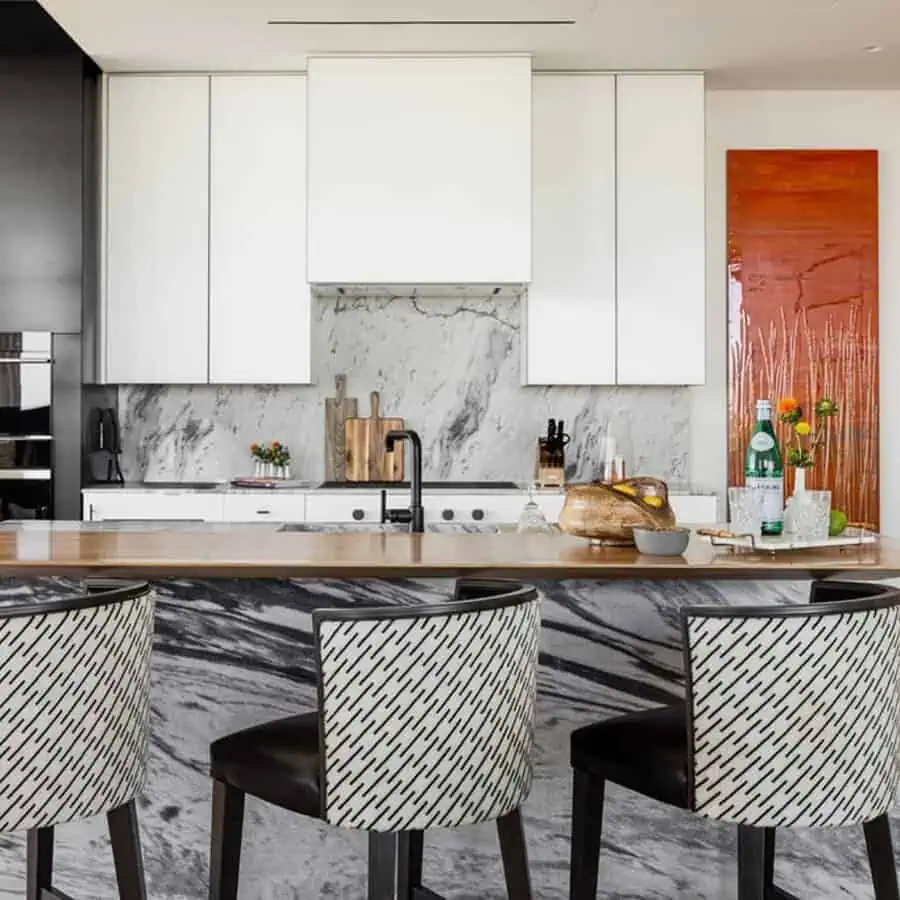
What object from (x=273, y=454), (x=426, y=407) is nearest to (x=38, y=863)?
(x=273, y=454)

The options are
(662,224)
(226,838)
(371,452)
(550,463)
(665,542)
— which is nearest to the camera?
(226,838)

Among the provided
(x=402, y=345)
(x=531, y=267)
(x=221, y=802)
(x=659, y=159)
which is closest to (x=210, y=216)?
(x=402, y=345)

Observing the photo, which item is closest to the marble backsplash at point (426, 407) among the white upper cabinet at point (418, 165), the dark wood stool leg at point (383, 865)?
the white upper cabinet at point (418, 165)

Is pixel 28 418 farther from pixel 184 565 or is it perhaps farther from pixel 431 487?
pixel 184 565

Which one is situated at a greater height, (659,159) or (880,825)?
(659,159)

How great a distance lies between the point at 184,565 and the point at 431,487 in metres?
2.43

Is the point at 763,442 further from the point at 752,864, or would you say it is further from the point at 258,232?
the point at 258,232

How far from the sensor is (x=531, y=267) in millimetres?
4410

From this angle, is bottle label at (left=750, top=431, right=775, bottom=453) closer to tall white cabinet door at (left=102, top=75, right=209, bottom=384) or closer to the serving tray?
the serving tray

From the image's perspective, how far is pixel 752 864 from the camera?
1771 mm

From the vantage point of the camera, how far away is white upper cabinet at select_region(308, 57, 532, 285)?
14.2 feet

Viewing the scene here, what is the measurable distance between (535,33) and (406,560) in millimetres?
2590

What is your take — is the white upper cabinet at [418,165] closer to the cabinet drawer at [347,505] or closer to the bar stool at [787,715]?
the cabinet drawer at [347,505]

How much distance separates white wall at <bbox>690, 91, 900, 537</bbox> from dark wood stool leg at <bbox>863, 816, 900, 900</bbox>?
2940 mm
